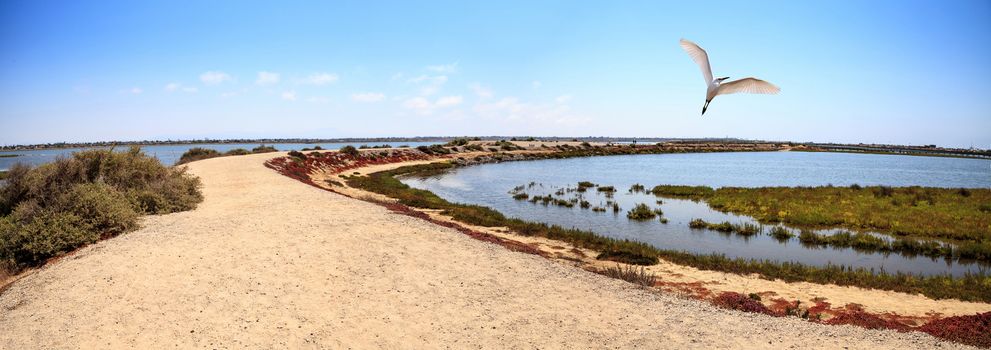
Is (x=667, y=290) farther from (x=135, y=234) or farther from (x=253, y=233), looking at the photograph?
(x=135, y=234)

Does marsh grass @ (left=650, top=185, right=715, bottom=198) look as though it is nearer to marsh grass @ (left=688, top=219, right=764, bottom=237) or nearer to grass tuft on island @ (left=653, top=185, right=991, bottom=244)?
grass tuft on island @ (left=653, top=185, right=991, bottom=244)

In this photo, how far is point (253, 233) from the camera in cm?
1511

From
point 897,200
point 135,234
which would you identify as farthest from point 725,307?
point 897,200

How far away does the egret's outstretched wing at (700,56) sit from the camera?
433 inches

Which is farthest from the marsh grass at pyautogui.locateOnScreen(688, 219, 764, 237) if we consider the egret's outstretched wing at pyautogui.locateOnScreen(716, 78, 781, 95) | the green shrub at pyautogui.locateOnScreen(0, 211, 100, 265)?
the green shrub at pyautogui.locateOnScreen(0, 211, 100, 265)

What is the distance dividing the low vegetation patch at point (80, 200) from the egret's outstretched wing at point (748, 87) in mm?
17679

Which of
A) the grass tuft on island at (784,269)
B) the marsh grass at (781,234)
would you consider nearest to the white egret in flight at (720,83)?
the grass tuft on island at (784,269)

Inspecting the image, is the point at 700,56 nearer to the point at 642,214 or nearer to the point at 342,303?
the point at 342,303

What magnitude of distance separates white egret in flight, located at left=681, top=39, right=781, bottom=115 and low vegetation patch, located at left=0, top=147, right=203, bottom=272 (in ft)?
56.2

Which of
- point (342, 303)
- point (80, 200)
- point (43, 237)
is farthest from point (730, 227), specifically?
point (43, 237)

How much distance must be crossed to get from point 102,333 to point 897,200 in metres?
41.5

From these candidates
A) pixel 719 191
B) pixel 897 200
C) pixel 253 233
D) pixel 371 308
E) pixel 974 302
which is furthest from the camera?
pixel 719 191

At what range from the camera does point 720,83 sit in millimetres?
10789

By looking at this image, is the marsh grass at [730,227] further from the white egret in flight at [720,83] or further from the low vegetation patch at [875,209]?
the white egret in flight at [720,83]
